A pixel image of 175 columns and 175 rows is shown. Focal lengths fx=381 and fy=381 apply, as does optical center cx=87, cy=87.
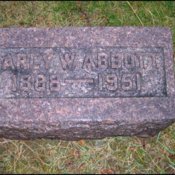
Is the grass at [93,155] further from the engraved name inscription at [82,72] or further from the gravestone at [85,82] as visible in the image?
the engraved name inscription at [82,72]

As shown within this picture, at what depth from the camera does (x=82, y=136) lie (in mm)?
2701

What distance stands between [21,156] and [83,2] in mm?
1523

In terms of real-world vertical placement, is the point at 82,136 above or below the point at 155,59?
below

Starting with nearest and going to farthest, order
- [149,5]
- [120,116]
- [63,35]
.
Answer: [120,116] < [63,35] < [149,5]

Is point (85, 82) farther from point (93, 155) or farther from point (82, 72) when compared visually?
point (93, 155)

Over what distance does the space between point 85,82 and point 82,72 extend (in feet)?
0.24

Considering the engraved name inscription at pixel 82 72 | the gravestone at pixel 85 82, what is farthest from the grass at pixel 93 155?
the engraved name inscription at pixel 82 72

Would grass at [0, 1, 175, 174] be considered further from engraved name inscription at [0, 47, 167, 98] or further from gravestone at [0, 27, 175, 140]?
engraved name inscription at [0, 47, 167, 98]

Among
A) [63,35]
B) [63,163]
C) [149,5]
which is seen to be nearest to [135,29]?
[63,35]

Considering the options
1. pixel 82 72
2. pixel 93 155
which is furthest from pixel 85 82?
pixel 93 155

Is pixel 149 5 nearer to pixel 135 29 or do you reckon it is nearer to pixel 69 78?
pixel 135 29

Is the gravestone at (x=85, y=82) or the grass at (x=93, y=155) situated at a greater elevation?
the gravestone at (x=85, y=82)

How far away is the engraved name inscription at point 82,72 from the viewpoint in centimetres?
253

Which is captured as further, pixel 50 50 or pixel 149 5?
pixel 149 5
